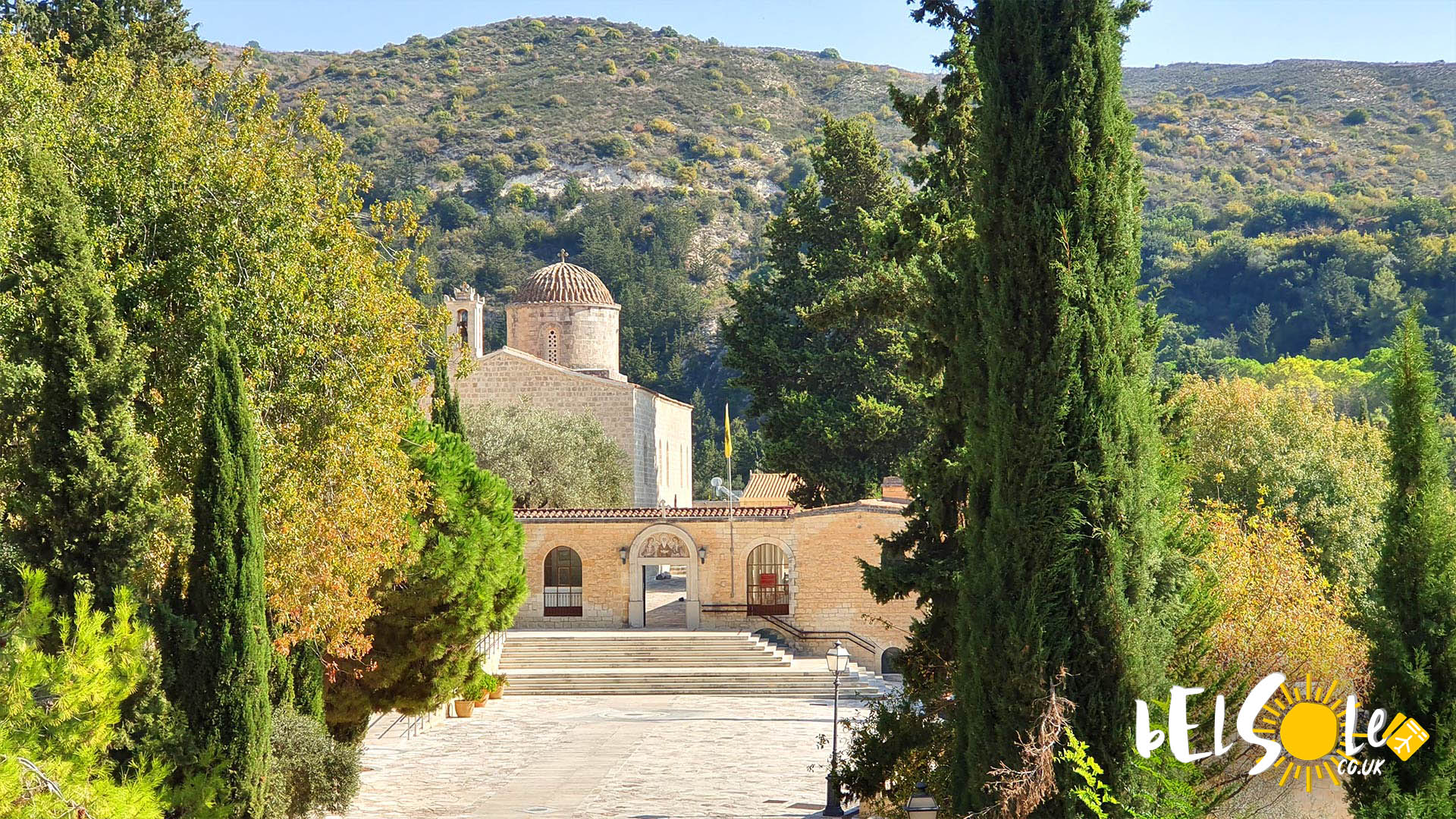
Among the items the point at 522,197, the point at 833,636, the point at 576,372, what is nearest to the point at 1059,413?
the point at 833,636

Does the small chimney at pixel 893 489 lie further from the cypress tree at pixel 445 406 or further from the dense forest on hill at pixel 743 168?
the dense forest on hill at pixel 743 168

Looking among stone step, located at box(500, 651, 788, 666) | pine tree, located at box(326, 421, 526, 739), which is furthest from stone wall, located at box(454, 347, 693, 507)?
pine tree, located at box(326, 421, 526, 739)

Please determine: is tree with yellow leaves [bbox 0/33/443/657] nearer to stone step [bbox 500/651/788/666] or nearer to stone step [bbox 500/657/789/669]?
stone step [bbox 500/657/789/669]

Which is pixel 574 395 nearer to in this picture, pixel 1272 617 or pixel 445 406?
pixel 445 406

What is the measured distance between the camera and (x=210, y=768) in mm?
11117

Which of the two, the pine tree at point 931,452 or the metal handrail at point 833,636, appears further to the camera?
the metal handrail at point 833,636

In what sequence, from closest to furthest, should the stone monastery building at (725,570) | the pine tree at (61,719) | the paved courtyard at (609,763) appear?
the pine tree at (61,719), the paved courtyard at (609,763), the stone monastery building at (725,570)

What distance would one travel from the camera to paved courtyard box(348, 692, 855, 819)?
51.6 feet

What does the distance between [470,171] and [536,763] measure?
97431 millimetres

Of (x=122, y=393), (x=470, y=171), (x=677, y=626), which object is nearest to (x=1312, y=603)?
(x=122, y=393)

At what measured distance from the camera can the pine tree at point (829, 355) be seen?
34156mm

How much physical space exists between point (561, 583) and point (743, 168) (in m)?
88.3

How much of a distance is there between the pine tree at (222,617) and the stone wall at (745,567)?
2187 cm

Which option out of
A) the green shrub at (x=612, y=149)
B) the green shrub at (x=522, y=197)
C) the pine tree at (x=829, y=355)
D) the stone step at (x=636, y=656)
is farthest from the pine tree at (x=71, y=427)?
the green shrub at (x=612, y=149)
